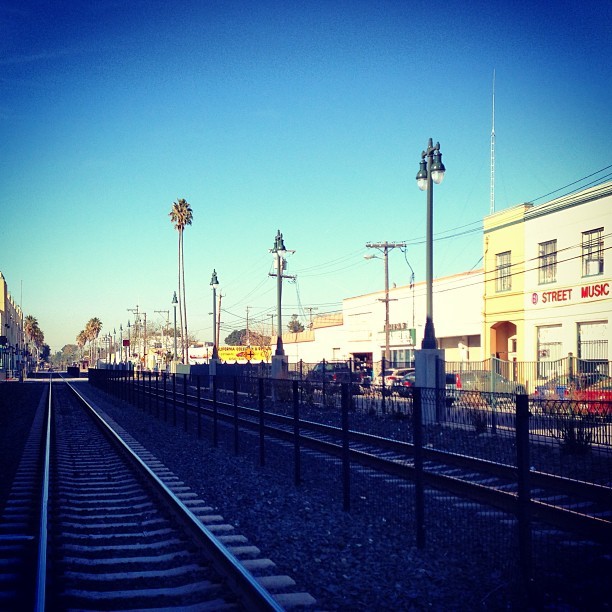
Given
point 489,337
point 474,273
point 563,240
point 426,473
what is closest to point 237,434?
point 426,473

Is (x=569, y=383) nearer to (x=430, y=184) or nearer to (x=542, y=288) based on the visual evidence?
(x=430, y=184)

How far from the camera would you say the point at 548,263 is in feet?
124

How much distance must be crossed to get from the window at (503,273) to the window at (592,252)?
6.36 meters

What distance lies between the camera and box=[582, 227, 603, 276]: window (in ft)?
112

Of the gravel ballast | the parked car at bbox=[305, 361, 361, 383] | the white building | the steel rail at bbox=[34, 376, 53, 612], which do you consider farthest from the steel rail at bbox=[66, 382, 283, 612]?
the white building

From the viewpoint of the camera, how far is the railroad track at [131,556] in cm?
590

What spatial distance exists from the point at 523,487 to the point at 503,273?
36.9 m

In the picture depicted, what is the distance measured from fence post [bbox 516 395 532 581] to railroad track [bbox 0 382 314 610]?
200cm

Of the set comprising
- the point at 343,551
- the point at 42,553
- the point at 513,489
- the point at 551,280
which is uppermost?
the point at 551,280

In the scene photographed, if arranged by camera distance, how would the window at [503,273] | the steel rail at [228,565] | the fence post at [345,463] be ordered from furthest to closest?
the window at [503,273] < the fence post at [345,463] < the steel rail at [228,565]

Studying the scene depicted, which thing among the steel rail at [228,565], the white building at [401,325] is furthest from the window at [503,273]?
the steel rail at [228,565]

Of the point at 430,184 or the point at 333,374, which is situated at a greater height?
the point at 430,184

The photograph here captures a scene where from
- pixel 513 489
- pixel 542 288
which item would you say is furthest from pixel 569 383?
pixel 542 288

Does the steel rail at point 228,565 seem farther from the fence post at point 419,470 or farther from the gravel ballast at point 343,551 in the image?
the fence post at point 419,470
